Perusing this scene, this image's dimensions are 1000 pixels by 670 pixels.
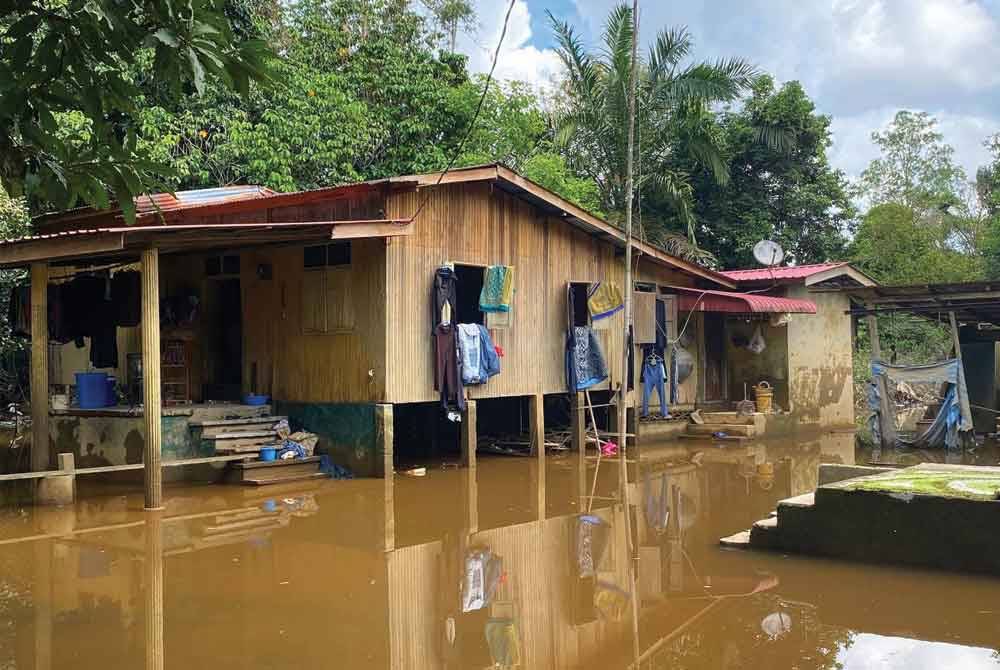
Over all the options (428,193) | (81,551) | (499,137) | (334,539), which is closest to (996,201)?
(499,137)

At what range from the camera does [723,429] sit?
56.8ft

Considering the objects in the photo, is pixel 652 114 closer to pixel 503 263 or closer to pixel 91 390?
pixel 503 263

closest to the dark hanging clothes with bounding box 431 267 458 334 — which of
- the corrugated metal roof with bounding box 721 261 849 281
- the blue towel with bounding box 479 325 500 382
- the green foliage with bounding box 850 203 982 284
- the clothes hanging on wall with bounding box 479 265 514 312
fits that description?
the blue towel with bounding box 479 325 500 382

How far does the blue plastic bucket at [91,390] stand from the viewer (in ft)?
40.9

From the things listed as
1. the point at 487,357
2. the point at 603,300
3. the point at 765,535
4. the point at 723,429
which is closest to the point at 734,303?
the point at 723,429

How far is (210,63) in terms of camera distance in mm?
3174

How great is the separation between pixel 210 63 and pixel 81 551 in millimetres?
6323

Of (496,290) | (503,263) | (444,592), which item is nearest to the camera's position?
(444,592)

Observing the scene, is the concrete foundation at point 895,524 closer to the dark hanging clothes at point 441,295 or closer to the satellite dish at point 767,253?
the dark hanging clothes at point 441,295

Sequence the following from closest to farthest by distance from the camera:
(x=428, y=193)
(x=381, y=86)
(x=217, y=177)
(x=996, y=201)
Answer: (x=428, y=193), (x=217, y=177), (x=381, y=86), (x=996, y=201)

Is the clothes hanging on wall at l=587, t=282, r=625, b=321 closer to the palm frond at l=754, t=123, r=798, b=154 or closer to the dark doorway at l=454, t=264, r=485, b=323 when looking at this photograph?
the dark doorway at l=454, t=264, r=485, b=323

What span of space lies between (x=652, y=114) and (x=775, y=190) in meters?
5.42

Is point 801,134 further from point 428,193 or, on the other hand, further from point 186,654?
point 186,654

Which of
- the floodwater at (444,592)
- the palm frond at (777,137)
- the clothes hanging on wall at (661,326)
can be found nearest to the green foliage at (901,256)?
the palm frond at (777,137)
